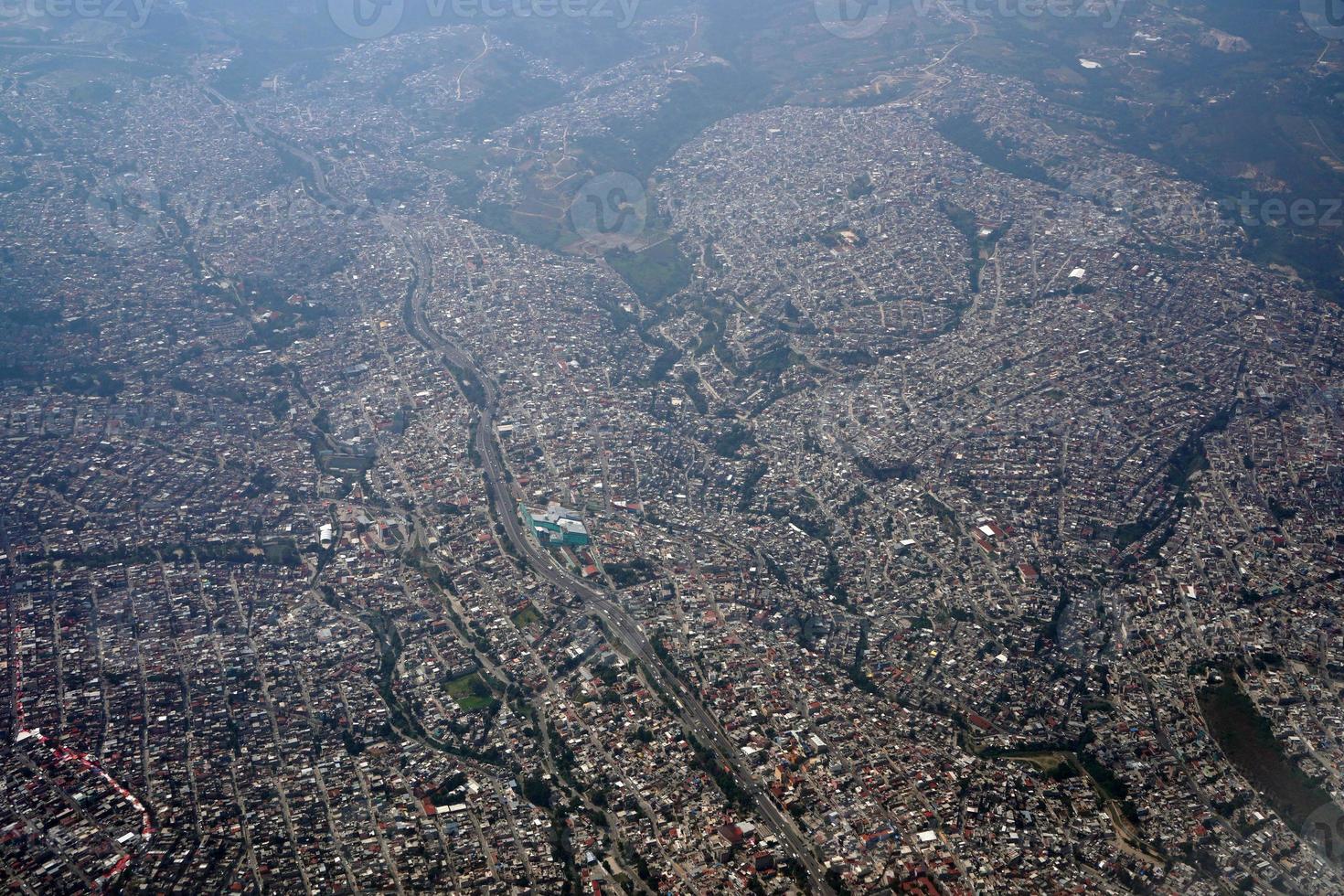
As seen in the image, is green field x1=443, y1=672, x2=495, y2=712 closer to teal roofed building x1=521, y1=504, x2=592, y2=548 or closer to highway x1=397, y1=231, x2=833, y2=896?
highway x1=397, y1=231, x2=833, y2=896

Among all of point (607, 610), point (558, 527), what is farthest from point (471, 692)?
point (558, 527)

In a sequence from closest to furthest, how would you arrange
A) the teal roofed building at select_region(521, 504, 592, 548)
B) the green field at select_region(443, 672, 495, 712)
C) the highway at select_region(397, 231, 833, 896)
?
the highway at select_region(397, 231, 833, 896) → the green field at select_region(443, 672, 495, 712) → the teal roofed building at select_region(521, 504, 592, 548)

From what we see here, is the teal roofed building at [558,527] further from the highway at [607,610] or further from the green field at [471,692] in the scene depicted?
the green field at [471,692]

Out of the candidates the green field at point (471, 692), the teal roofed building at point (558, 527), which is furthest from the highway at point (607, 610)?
the green field at point (471, 692)

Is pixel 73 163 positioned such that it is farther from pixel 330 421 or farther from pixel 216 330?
pixel 330 421

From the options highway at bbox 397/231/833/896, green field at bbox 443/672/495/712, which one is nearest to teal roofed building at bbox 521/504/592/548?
highway at bbox 397/231/833/896

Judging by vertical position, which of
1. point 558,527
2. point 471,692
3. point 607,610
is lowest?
point 471,692

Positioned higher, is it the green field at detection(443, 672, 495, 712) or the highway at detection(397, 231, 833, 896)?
the highway at detection(397, 231, 833, 896)

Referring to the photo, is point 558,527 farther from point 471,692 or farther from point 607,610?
point 471,692

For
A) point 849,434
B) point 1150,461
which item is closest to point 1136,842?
point 1150,461
